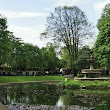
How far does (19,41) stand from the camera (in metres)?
88.4

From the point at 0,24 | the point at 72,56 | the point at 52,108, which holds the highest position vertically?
the point at 0,24

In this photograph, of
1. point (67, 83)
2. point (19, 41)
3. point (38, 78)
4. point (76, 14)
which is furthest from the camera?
point (19, 41)

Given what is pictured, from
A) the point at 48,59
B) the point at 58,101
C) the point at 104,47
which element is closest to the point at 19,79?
the point at 104,47

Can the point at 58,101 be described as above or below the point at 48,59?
below

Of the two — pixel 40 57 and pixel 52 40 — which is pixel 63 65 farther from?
pixel 52 40

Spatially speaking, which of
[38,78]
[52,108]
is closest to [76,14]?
[38,78]

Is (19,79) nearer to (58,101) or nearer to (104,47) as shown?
(104,47)

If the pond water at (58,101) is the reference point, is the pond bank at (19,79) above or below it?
above

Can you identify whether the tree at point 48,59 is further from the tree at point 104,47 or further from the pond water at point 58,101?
the pond water at point 58,101

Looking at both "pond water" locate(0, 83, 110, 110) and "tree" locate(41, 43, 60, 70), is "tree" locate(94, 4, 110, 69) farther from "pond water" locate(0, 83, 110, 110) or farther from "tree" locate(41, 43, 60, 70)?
"tree" locate(41, 43, 60, 70)

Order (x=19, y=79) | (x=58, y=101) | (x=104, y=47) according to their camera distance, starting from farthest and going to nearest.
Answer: (x=19, y=79)
(x=104, y=47)
(x=58, y=101)

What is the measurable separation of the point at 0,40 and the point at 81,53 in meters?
24.3

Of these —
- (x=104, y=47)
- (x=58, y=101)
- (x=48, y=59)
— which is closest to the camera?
(x=58, y=101)

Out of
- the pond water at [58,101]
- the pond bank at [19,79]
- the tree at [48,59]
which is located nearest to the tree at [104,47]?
the pond bank at [19,79]
